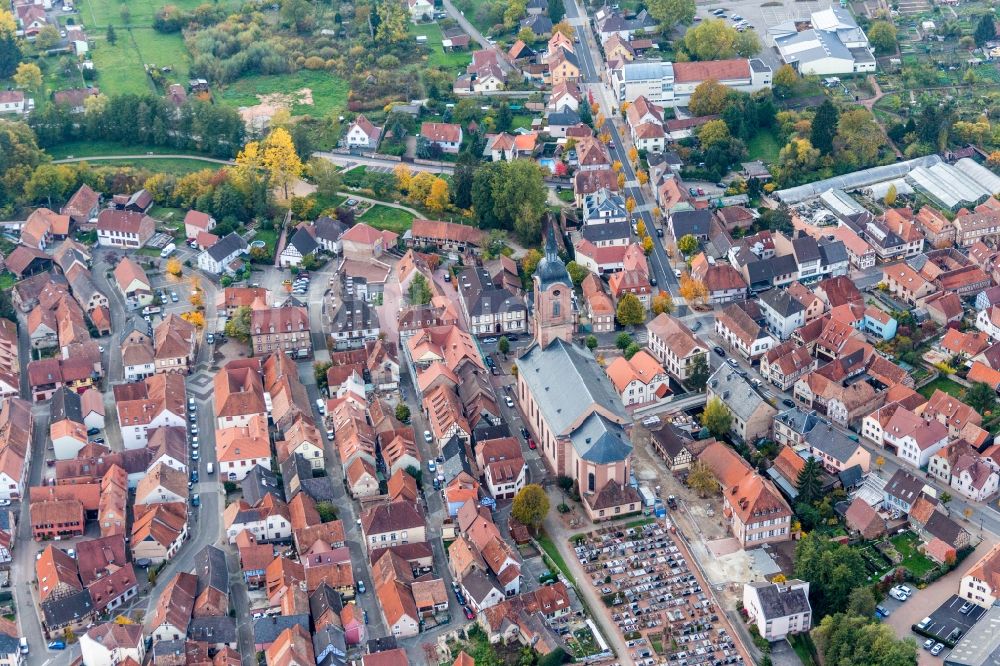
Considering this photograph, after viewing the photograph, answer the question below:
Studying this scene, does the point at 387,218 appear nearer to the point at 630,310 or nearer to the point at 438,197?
the point at 438,197

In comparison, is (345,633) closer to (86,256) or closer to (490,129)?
(86,256)

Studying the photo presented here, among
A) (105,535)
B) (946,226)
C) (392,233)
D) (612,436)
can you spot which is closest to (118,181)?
(392,233)

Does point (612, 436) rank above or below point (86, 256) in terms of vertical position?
above

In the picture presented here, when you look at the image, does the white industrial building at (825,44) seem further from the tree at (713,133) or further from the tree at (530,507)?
the tree at (530,507)

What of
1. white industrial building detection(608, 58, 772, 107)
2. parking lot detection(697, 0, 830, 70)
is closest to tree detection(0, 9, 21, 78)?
white industrial building detection(608, 58, 772, 107)

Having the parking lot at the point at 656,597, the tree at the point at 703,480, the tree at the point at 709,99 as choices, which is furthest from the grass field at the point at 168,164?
the parking lot at the point at 656,597

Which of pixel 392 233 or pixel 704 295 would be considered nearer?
pixel 704 295
